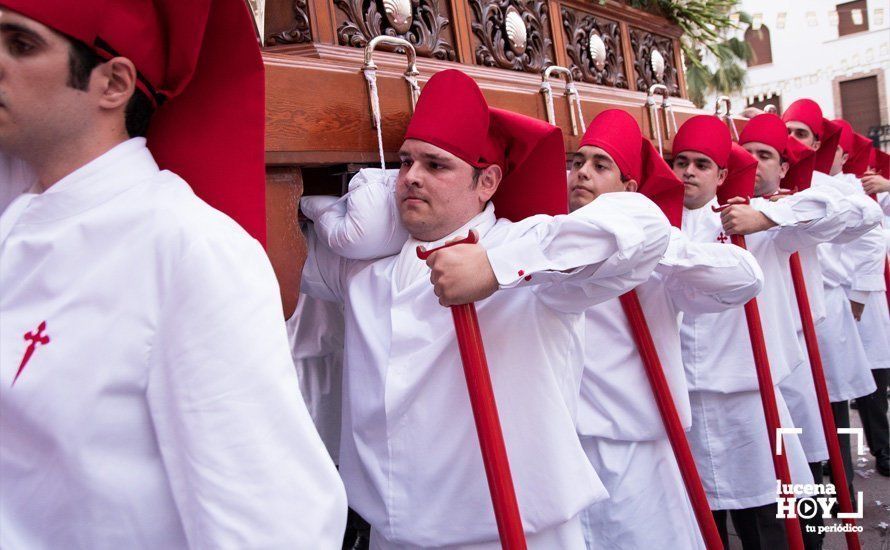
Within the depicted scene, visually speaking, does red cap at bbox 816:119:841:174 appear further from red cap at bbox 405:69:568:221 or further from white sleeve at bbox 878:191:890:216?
red cap at bbox 405:69:568:221

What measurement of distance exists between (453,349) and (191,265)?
1199 millimetres

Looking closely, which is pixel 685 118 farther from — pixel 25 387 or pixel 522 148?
pixel 25 387

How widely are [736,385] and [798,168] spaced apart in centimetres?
177

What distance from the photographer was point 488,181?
2637 mm

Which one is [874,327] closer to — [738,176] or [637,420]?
[738,176]

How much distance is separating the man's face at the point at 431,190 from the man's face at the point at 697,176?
184 cm

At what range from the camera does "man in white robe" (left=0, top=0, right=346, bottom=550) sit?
1.22m

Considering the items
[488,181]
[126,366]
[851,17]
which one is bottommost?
[126,366]

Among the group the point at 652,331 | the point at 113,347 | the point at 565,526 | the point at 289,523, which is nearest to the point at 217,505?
the point at 289,523

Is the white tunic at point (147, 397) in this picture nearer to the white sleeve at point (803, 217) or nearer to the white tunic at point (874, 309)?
the white sleeve at point (803, 217)

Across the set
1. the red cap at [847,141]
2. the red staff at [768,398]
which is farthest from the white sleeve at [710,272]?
the red cap at [847,141]

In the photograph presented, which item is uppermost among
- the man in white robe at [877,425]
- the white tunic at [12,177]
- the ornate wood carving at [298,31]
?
the ornate wood carving at [298,31]

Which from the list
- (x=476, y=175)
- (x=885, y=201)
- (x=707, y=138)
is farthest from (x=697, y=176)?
(x=885, y=201)

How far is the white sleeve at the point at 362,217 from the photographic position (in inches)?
96.7
